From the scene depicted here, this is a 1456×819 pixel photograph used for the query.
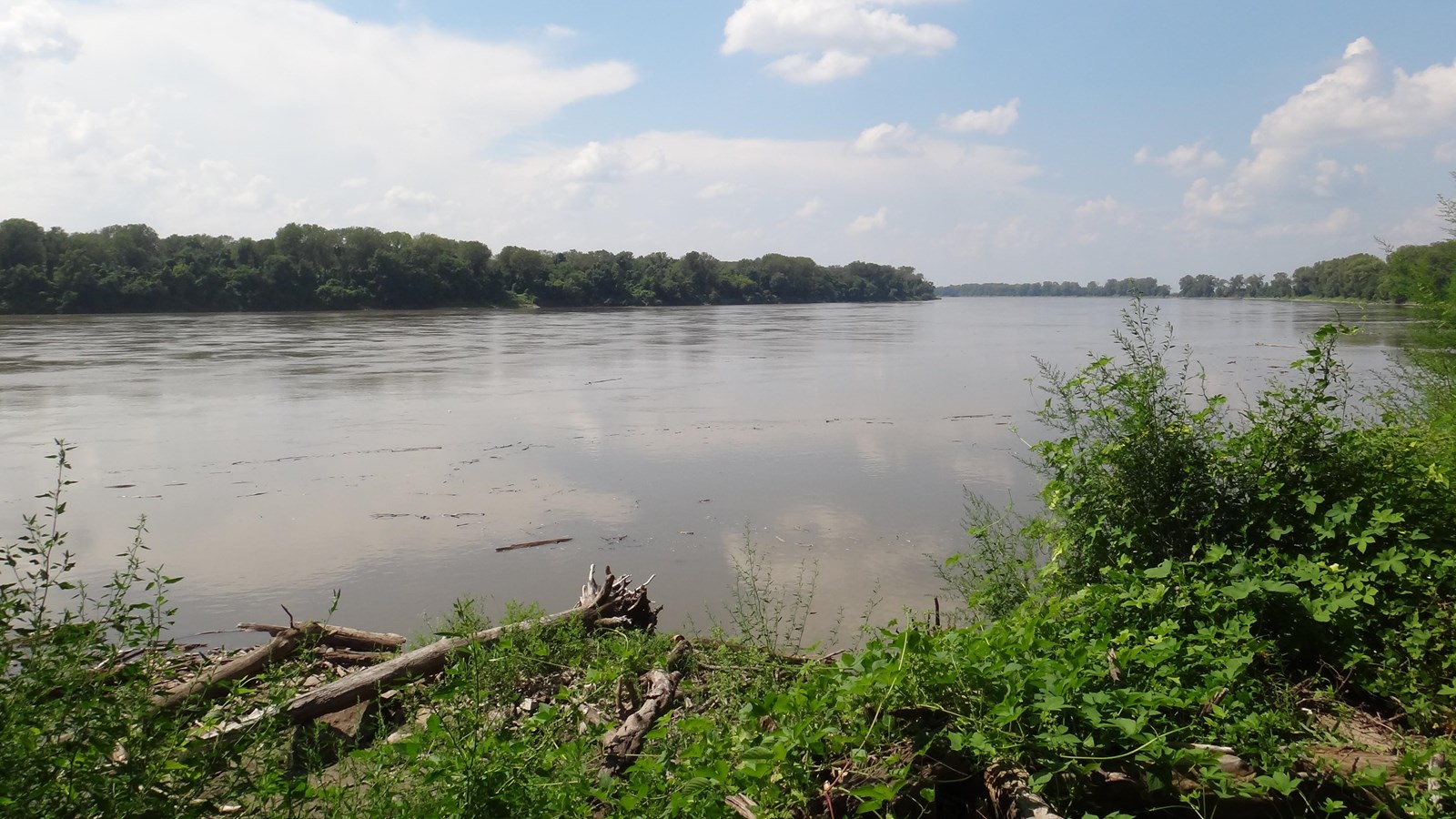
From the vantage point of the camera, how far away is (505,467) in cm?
1234

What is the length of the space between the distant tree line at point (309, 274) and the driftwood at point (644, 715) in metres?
69.1

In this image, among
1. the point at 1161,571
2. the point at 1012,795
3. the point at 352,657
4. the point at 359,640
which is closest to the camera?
the point at 1012,795

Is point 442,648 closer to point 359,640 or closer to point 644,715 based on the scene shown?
point 359,640

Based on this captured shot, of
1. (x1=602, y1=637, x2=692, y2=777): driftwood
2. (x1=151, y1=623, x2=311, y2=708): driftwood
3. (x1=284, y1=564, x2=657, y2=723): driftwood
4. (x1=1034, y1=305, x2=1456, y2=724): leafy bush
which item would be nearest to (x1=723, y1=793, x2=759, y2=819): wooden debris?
(x1=602, y1=637, x2=692, y2=777): driftwood

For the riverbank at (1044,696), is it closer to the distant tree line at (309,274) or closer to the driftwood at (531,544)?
the driftwood at (531,544)

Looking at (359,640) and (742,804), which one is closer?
(742,804)

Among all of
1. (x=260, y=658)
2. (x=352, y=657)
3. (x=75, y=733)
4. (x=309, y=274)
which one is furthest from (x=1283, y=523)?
(x=309, y=274)

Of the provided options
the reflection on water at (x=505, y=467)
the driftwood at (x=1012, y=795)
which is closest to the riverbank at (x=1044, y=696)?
the driftwood at (x=1012, y=795)

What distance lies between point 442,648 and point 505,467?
23.0 feet

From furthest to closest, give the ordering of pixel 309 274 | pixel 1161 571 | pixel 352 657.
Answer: pixel 309 274
pixel 352 657
pixel 1161 571

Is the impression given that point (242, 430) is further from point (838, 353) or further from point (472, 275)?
point (472, 275)

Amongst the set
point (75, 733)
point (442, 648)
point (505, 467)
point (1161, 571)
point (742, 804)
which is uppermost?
point (1161, 571)

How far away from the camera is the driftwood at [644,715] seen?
4.22 m

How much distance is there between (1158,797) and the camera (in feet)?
9.68
